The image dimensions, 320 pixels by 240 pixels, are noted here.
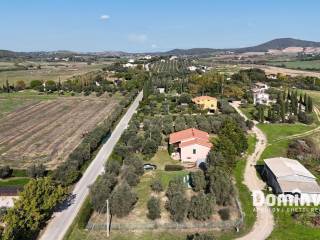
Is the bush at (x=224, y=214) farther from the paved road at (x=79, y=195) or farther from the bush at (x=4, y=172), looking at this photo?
the bush at (x=4, y=172)

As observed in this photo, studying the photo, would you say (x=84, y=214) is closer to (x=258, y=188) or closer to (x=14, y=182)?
(x=14, y=182)

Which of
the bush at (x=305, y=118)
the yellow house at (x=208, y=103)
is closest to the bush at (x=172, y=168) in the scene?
the bush at (x=305, y=118)

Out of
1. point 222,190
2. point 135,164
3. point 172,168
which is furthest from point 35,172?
point 222,190

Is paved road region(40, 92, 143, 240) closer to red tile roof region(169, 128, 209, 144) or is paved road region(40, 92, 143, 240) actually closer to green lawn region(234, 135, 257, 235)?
red tile roof region(169, 128, 209, 144)

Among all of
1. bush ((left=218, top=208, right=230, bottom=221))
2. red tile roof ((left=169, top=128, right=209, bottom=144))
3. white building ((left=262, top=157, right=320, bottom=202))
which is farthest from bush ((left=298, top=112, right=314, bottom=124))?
bush ((left=218, top=208, right=230, bottom=221))

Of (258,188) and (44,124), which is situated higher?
(258,188)

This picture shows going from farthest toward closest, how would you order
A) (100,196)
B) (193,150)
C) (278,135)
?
1. (278,135)
2. (193,150)
3. (100,196)

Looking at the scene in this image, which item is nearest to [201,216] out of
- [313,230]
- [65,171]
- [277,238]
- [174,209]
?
[174,209]

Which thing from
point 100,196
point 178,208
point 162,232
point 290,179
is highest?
point 100,196

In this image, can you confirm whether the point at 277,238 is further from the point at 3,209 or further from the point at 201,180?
the point at 3,209
